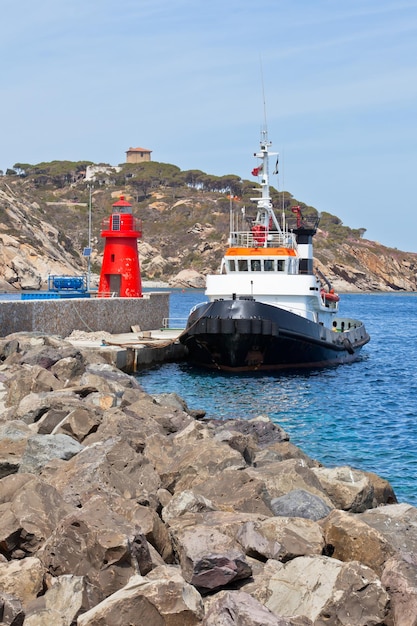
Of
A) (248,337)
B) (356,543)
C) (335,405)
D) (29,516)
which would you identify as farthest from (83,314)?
(356,543)

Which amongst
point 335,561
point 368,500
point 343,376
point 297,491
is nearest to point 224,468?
point 297,491

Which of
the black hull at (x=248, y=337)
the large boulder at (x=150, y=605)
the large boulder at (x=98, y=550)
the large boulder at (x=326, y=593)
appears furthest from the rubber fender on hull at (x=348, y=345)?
the large boulder at (x=150, y=605)

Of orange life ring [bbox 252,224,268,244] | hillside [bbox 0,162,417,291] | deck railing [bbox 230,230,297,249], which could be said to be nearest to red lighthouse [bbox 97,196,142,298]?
deck railing [bbox 230,230,297,249]

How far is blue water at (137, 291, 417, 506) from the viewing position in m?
13.1

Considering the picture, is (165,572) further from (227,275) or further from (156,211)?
(156,211)

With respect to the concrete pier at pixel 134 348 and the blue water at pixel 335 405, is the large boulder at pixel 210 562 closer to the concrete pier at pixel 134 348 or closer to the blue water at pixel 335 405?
the blue water at pixel 335 405

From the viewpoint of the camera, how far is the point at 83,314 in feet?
82.8

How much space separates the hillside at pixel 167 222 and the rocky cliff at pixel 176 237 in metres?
0.15

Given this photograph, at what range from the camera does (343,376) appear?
24500 mm

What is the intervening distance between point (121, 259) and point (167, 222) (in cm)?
10313

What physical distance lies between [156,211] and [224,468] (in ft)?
427

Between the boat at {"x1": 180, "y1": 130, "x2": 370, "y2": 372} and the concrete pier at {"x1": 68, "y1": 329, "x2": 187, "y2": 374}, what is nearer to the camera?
the concrete pier at {"x1": 68, "y1": 329, "x2": 187, "y2": 374}

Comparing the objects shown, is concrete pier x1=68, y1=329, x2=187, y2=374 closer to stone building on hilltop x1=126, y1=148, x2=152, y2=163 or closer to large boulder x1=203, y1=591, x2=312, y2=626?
large boulder x1=203, y1=591, x2=312, y2=626

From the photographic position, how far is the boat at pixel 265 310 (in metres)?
23.0
